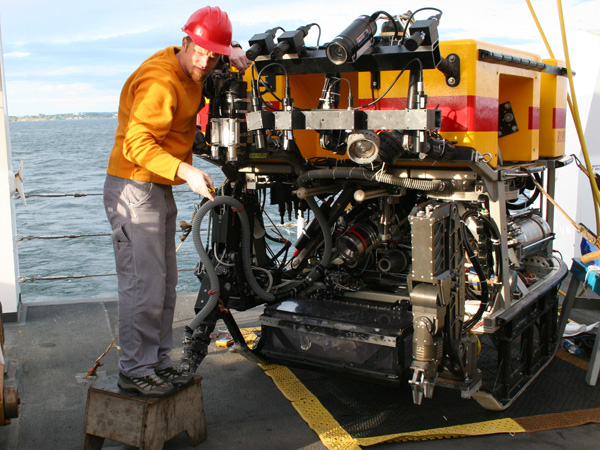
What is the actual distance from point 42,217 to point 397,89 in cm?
2223

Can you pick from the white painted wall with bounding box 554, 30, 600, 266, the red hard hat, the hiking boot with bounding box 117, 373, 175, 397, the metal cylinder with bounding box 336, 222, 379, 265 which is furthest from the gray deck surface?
the white painted wall with bounding box 554, 30, 600, 266

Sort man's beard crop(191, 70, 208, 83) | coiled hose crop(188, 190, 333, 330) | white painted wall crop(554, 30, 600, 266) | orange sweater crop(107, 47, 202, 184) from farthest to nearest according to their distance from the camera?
white painted wall crop(554, 30, 600, 266) < coiled hose crop(188, 190, 333, 330) < man's beard crop(191, 70, 208, 83) < orange sweater crop(107, 47, 202, 184)

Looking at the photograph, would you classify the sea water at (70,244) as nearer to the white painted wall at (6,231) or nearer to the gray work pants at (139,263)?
the white painted wall at (6,231)

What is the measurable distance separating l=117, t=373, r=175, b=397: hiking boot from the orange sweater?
108 cm

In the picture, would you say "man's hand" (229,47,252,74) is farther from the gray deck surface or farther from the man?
the gray deck surface

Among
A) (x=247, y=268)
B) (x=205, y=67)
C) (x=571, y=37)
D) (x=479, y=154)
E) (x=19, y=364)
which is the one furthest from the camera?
(x=571, y=37)

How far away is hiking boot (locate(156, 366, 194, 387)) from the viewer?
12.0 feet

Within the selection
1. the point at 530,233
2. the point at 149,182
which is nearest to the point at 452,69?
the point at 149,182

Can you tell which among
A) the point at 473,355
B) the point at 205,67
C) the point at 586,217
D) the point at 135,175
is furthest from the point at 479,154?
the point at 586,217

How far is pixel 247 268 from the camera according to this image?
A: 14.8 ft

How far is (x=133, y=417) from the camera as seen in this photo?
346cm

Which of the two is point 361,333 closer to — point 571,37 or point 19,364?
point 19,364

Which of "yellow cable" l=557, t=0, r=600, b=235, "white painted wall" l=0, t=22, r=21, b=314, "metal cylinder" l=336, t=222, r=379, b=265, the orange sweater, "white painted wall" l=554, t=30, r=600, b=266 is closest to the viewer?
the orange sweater

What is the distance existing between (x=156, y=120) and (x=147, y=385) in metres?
1.42
